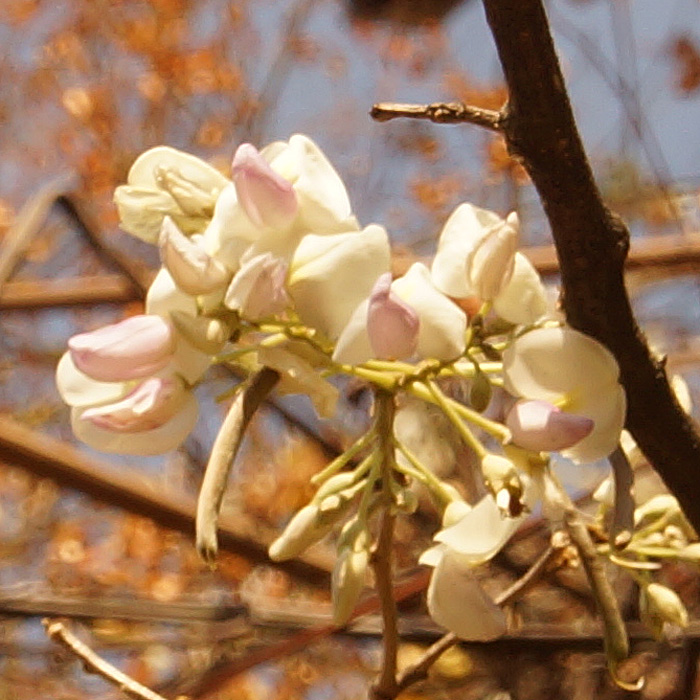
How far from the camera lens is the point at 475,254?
319 millimetres

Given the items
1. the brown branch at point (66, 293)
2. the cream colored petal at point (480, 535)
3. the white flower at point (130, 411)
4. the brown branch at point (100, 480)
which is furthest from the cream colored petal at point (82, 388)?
the brown branch at point (66, 293)

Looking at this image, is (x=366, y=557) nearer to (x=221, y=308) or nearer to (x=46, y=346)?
(x=221, y=308)

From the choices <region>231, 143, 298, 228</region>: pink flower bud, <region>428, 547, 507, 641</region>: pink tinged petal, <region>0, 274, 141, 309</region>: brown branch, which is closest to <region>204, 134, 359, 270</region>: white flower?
<region>231, 143, 298, 228</region>: pink flower bud

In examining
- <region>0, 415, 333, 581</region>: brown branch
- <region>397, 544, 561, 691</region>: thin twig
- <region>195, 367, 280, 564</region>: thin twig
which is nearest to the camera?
<region>195, 367, 280, 564</region>: thin twig

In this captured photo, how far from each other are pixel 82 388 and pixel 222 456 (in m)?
0.07

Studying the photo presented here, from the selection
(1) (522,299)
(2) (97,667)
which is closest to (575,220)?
(1) (522,299)

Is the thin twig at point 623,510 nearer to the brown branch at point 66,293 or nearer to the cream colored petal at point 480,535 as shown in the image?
the cream colored petal at point 480,535

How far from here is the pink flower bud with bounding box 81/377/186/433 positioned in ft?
1.01

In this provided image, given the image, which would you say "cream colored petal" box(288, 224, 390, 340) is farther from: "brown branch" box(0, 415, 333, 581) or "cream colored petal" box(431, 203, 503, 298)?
"brown branch" box(0, 415, 333, 581)

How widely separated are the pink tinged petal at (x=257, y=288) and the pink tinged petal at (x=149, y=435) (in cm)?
4

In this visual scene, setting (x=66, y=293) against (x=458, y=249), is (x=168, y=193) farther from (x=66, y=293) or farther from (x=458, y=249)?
(x=66, y=293)

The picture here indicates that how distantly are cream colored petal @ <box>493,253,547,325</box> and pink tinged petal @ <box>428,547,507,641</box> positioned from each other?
7 cm

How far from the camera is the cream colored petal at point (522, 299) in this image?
1.06ft

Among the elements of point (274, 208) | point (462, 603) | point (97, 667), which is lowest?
point (97, 667)
